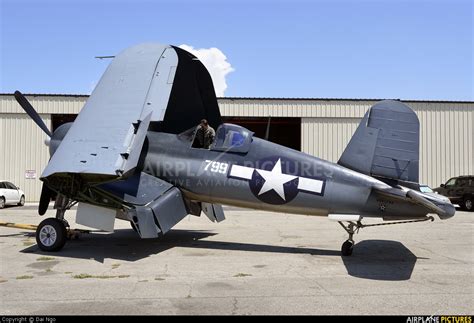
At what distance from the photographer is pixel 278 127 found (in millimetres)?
37125

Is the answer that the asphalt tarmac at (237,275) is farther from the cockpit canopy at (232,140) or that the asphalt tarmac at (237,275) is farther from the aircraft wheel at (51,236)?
the cockpit canopy at (232,140)

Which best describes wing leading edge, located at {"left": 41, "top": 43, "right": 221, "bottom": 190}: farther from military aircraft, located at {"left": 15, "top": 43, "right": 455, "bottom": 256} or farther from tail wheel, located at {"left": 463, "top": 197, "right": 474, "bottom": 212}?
tail wheel, located at {"left": 463, "top": 197, "right": 474, "bottom": 212}

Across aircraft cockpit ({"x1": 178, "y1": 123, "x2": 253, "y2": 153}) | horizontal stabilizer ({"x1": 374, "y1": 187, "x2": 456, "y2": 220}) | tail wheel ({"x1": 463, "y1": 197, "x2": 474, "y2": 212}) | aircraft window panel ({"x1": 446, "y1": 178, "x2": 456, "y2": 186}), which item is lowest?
tail wheel ({"x1": 463, "y1": 197, "x2": 474, "y2": 212})

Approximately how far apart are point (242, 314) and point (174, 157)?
554 cm

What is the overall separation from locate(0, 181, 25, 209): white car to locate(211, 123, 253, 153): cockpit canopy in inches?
767

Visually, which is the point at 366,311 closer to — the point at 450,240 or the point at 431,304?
the point at 431,304

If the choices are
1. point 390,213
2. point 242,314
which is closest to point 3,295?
point 242,314

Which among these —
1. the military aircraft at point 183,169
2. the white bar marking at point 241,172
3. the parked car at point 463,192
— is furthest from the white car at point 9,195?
the parked car at point 463,192

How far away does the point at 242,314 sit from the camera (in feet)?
17.0

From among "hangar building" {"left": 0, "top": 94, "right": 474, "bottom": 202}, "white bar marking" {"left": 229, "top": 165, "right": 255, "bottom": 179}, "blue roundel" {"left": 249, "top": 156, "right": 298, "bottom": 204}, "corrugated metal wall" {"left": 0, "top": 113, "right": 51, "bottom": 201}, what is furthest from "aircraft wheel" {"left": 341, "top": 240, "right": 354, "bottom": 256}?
"corrugated metal wall" {"left": 0, "top": 113, "right": 51, "bottom": 201}

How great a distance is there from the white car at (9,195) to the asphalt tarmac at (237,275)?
13.4m

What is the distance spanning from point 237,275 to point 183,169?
329 centimetres

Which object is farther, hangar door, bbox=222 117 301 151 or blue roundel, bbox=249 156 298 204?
hangar door, bbox=222 117 301 151

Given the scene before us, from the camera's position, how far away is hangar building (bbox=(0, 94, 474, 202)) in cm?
3052
